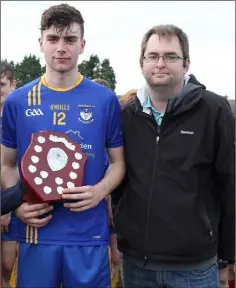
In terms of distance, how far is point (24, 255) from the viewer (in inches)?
100

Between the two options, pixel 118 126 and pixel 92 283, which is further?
pixel 118 126

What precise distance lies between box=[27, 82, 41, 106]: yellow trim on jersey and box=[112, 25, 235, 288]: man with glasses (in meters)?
0.53

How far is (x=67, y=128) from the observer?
2541 mm

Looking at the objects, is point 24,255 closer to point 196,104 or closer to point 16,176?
point 16,176

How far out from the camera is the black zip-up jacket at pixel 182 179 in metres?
2.50

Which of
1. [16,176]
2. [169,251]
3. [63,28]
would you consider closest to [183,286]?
[169,251]

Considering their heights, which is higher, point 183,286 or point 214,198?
point 214,198

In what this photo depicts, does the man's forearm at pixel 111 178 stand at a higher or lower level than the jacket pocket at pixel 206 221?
higher

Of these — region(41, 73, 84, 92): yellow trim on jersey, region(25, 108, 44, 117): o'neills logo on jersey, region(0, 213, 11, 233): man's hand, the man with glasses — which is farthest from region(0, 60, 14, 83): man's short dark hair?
the man with glasses

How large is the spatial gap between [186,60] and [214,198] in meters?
0.79

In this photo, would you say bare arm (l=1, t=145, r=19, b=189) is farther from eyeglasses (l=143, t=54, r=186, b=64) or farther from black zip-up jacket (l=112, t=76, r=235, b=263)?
eyeglasses (l=143, t=54, r=186, b=64)

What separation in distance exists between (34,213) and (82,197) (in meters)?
0.27

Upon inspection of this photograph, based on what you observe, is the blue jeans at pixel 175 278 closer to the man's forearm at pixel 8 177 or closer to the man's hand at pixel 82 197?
the man's hand at pixel 82 197

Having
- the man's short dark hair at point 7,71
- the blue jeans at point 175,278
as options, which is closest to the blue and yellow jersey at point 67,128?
the blue jeans at point 175,278
